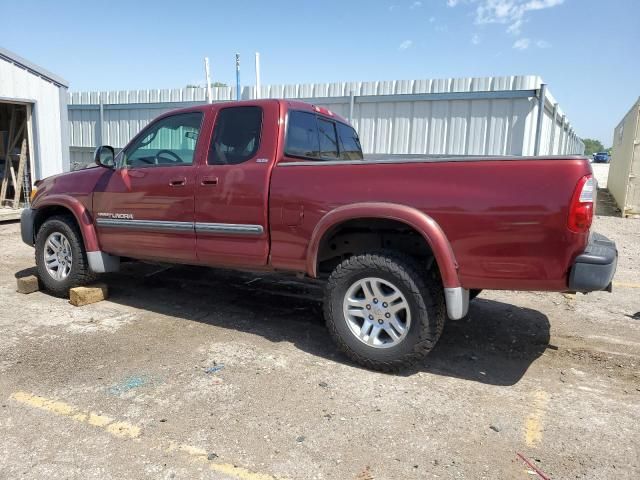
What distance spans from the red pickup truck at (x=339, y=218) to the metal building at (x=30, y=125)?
21.6 ft

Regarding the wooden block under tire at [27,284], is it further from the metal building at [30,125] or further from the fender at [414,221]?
the metal building at [30,125]

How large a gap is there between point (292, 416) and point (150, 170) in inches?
113

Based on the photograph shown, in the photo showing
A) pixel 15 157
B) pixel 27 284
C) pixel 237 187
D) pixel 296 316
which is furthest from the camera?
pixel 15 157

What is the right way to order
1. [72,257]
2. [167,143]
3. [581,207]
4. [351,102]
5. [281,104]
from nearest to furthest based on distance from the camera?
[581,207]
[281,104]
[167,143]
[72,257]
[351,102]

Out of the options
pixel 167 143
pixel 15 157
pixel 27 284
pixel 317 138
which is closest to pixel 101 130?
pixel 15 157

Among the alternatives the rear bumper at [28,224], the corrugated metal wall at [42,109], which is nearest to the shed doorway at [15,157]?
the corrugated metal wall at [42,109]

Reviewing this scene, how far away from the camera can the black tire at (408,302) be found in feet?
11.5

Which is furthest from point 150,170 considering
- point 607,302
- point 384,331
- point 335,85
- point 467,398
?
point 335,85

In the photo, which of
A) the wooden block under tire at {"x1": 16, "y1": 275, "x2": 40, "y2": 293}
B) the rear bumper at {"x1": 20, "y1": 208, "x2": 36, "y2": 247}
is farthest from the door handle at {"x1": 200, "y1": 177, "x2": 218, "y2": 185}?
the wooden block under tire at {"x1": 16, "y1": 275, "x2": 40, "y2": 293}

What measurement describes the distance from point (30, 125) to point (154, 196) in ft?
27.4

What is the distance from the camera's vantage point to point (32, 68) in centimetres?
1071

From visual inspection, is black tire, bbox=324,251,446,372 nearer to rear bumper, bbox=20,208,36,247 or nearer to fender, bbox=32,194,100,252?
fender, bbox=32,194,100,252

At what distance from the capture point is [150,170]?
4.80 meters

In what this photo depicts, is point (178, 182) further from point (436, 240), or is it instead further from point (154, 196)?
point (436, 240)
